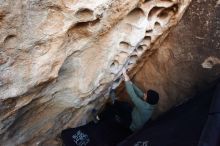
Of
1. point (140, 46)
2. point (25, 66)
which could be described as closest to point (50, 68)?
point (25, 66)

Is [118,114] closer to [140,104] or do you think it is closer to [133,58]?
[140,104]

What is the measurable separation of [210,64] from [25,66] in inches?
31.3

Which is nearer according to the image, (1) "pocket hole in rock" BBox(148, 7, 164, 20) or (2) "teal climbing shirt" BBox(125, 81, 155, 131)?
(1) "pocket hole in rock" BBox(148, 7, 164, 20)

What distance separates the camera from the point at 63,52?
137 cm

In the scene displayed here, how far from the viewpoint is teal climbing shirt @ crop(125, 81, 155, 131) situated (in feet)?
5.55

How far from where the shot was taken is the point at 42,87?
4.68 feet

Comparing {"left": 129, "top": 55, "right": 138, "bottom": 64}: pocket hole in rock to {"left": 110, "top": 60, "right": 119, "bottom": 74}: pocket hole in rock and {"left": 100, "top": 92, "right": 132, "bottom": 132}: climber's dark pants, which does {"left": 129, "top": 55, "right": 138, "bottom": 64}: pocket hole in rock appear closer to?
{"left": 110, "top": 60, "right": 119, "bottom": 74}: pocket hole in rock

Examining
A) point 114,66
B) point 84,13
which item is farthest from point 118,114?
point 84,13

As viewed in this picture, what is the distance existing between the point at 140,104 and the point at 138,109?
40 millimetres

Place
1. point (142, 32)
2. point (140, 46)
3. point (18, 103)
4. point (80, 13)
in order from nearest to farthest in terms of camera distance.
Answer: point (80, 13), point (18, 103), point (142, 32), point (140, 46)

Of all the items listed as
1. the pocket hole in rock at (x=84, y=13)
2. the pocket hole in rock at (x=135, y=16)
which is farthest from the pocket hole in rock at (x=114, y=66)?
the pocket hole in rock at (x=84, y=13)

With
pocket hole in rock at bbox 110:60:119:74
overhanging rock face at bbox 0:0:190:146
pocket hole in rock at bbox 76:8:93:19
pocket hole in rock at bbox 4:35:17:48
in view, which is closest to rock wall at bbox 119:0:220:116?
overhanging rock face at bbox 0:0:190:146

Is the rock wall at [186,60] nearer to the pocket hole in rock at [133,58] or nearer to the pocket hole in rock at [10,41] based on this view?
the pocket hole in rock at [133,58]

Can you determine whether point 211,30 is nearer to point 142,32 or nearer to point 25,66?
point 142,32
